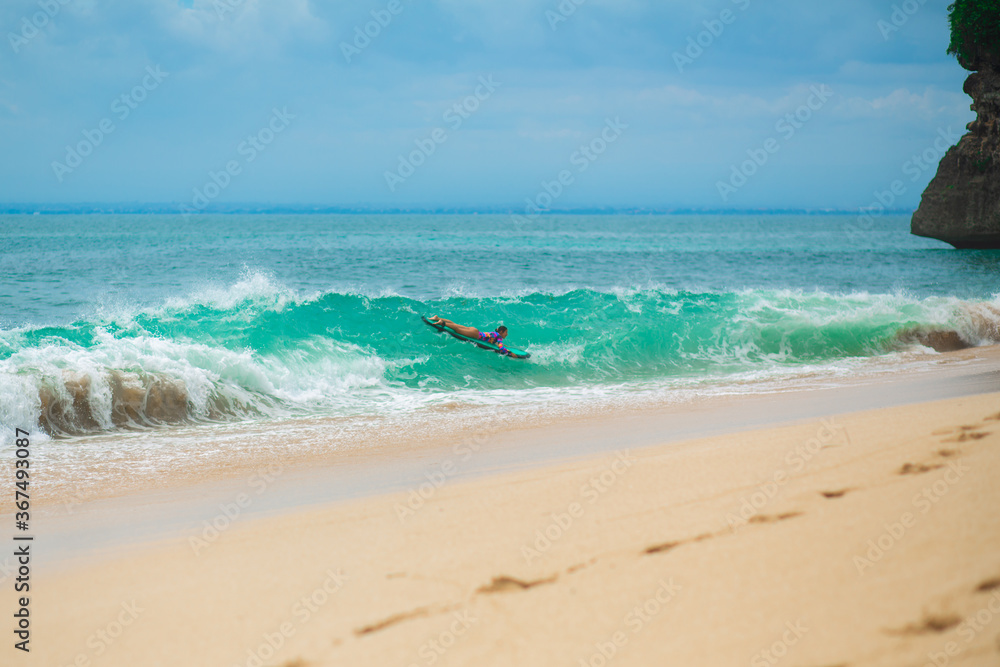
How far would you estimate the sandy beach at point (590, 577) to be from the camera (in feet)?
10.2

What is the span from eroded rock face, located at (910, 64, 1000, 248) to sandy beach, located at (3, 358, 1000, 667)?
3434 cm

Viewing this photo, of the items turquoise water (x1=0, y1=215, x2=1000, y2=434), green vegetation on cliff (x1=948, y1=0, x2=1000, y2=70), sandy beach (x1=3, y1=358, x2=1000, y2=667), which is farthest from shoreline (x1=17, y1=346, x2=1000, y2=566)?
green vegetation on cliff (x1=948, y1=0, x2=1000, y2=70)

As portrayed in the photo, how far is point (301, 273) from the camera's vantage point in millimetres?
28891

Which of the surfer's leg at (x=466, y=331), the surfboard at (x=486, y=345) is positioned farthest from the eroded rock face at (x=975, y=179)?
the surfer's leg at (x=466, y=331)

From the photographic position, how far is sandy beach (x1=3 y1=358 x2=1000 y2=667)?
10.2ft

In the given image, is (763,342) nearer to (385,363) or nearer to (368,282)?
(385,363)

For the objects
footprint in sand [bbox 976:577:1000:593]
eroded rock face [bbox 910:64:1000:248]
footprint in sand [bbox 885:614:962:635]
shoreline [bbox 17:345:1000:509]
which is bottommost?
shoreline [bbox 17:345:1000:509]

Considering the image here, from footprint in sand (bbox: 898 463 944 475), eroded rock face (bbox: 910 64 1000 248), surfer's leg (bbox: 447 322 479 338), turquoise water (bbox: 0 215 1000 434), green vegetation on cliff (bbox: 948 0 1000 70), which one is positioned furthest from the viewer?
eroded rock face (bbox: 910 64 1000 248)

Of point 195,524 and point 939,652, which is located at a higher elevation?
point 939,652

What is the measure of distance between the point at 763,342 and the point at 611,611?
39.4ft

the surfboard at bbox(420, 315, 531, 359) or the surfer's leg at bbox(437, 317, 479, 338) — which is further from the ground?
the surfer's leg at bbox(437, 317, 479, 338)

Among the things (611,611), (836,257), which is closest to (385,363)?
(611,611)

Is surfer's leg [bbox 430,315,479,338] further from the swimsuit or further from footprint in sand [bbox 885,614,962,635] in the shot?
footprint in sand [bbox 885,614,962,635]

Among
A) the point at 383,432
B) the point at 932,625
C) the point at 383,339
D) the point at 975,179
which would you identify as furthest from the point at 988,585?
the point at 975,179
